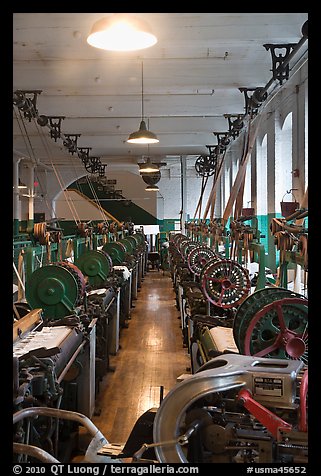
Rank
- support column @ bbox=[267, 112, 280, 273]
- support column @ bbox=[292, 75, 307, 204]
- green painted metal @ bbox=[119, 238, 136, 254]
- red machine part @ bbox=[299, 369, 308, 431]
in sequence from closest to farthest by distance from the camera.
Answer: red machine part @ bbox=[299, 369, 308, 431] < support column @ bbox=[292, 75, 307, 204] < support column @ bbox=[267, 112, 280, 273] < green painted metal @ bbox=[119, 238, 136, 254]

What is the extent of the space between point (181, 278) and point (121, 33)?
597 centimetres

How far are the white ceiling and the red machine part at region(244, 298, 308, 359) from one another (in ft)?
4.26

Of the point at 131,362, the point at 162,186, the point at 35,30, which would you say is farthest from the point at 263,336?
the point at 162,186

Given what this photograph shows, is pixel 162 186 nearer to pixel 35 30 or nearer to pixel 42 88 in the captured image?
pixel 42 88

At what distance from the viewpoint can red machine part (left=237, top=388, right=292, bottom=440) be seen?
2.09 m

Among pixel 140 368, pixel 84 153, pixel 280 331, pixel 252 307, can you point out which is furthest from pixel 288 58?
pixel 84 153

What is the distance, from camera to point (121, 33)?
2863 millimetres

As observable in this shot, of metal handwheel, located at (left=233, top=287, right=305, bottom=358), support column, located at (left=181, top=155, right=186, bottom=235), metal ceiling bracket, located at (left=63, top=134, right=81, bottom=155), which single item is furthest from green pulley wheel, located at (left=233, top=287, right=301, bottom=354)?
support column, located at (left=181, top=155, right=186, bottom=235)

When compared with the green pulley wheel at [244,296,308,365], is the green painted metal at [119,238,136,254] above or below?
above

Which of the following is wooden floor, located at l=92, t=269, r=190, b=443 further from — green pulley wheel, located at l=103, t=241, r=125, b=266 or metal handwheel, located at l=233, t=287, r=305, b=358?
metal handwheel, located at l=233, t=287, r=305, b=358

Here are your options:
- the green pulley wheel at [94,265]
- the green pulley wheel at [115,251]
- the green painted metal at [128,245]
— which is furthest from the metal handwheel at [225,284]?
the green painted metal at [128,245]

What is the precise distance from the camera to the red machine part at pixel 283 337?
104 inches

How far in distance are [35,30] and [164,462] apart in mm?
3887

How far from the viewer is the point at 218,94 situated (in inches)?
303
